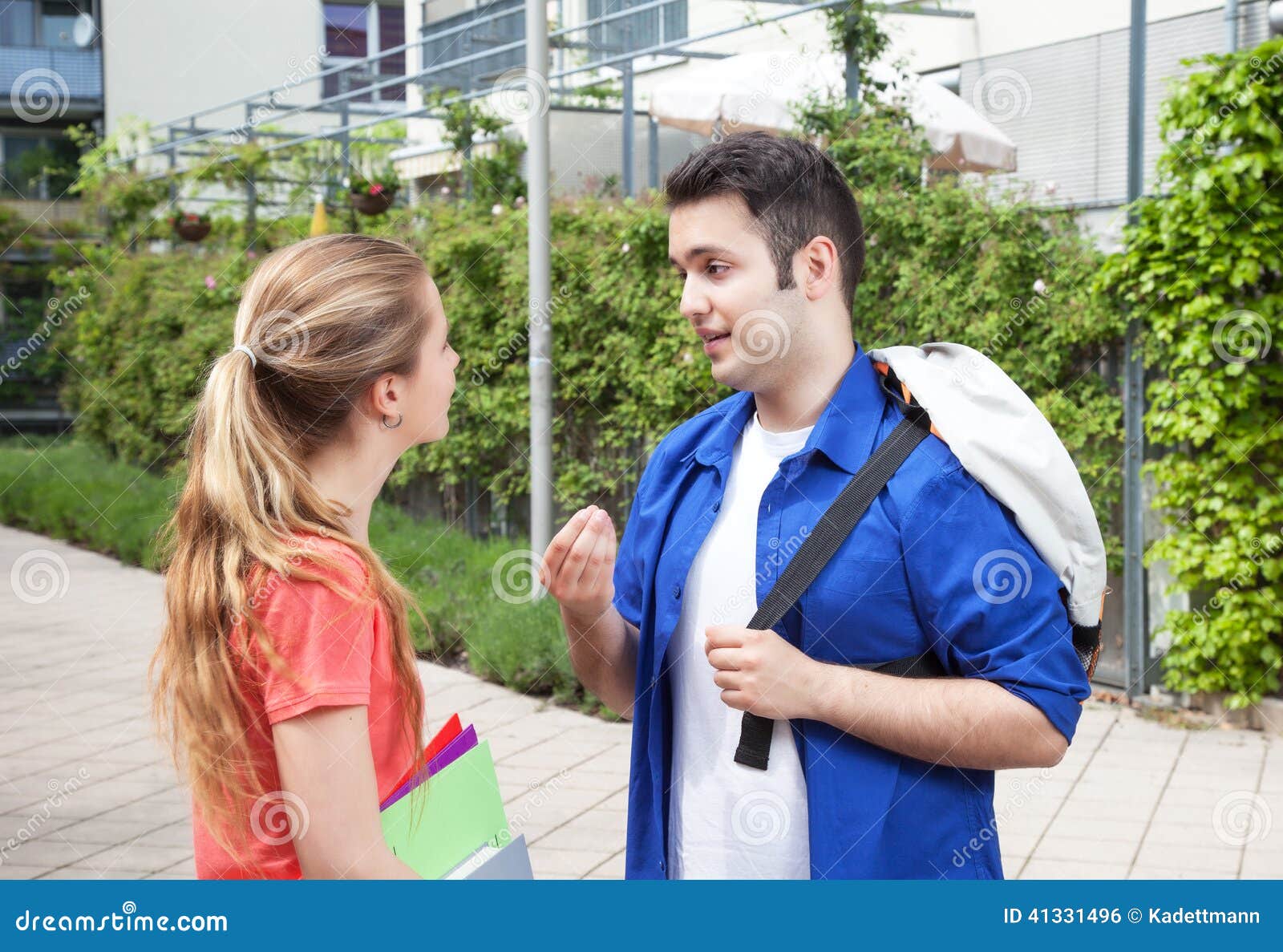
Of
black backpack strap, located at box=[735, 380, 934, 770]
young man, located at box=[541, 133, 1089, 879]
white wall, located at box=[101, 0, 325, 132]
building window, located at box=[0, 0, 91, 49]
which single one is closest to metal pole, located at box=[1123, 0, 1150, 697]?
young man, located at box=[541, 133, 1089, 879]

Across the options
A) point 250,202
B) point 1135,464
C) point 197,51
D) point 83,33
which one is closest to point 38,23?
point 83,33

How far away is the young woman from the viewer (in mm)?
1545

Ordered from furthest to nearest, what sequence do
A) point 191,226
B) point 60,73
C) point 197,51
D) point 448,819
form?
point 60,73 < point 197,51 < point 191,226 < point 448,819

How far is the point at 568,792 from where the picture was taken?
17.4 feet

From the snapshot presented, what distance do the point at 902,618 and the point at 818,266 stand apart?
578 millimetres

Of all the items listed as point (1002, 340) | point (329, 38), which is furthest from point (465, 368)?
point (329, 38)

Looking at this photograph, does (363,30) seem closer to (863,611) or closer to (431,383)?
Answer: (431,383)

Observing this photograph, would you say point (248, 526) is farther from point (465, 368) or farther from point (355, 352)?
point (465, 368)

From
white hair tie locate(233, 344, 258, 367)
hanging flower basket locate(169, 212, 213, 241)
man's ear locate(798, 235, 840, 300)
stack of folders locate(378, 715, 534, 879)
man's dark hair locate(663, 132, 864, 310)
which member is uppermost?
hanging flower basket locate(169, 212, 213, 241)

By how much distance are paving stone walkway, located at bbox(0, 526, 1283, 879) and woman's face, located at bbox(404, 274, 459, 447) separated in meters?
2.81

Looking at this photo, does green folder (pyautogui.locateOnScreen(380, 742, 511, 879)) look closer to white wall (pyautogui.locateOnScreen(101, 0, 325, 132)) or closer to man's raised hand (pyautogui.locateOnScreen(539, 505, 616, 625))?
man's raised hand (pyautogui.locateOnScreen(539, 505, 616, 625))

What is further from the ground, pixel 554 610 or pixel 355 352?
pixel 355 352
